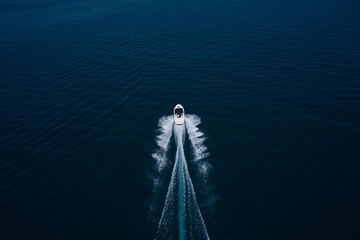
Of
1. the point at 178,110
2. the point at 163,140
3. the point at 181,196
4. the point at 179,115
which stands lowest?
the point at 181,196

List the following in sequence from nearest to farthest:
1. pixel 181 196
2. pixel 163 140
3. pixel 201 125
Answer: pixel 181 196 < pixel 163 140 < pixel 201 125

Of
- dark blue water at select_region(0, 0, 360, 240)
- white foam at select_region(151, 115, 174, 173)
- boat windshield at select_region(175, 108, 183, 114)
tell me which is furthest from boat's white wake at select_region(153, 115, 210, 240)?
boat windshield at select_region(175, 108, 183, 114)

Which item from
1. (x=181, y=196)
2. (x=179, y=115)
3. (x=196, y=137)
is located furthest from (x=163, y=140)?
(x=181, y=196)

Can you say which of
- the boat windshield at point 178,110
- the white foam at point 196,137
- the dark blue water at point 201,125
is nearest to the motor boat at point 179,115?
the boat windshield at point 178,110

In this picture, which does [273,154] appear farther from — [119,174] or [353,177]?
[119,174]

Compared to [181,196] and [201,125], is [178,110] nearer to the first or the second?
[201,125]

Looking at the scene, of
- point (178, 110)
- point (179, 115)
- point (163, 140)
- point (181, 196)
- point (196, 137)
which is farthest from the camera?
point (178, 110)

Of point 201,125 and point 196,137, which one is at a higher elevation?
point 201,125
